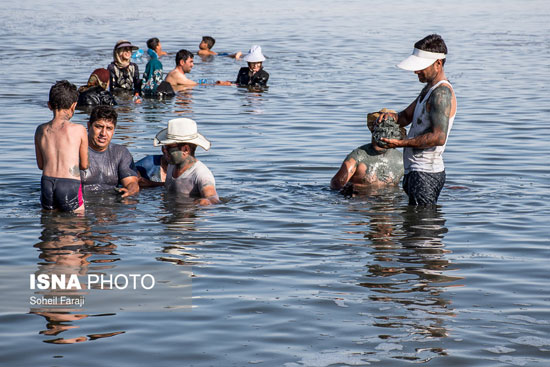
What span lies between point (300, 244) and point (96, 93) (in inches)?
397

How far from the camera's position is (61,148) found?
8.84 metres

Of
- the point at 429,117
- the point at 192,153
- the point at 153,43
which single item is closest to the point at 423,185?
the point at 429,117

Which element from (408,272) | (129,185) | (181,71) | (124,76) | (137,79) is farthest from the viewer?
(181,71)

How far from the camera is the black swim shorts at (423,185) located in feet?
29.8

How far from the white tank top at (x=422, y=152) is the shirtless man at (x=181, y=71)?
11839 millimetres

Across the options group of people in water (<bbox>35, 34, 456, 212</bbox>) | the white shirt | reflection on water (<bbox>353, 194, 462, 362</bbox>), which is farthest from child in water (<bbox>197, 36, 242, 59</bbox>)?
reflection on water (<bbox>353, 194, 462, 362</bbox>)

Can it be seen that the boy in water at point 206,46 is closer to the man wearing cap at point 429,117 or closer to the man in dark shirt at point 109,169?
the man in dark shirt at point 109,169

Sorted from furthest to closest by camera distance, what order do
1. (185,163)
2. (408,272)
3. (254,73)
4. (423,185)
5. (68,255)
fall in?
1. (254,73)
2. (185,163)
3. (423,185)
4. (68,255)
5. (408,272)

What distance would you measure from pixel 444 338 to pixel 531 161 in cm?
767

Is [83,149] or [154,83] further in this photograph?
[154,83]

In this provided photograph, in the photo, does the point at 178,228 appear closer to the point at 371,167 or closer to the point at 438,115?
the point at 371,167

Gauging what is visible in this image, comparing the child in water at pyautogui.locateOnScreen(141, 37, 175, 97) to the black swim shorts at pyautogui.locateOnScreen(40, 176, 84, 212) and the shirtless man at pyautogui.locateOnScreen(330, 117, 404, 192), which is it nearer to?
the shirtless man at pyautogui.locateOnScreen(330, 117, 404, 192)

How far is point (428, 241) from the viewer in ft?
29.4

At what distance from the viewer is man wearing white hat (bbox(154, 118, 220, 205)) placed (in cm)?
984
